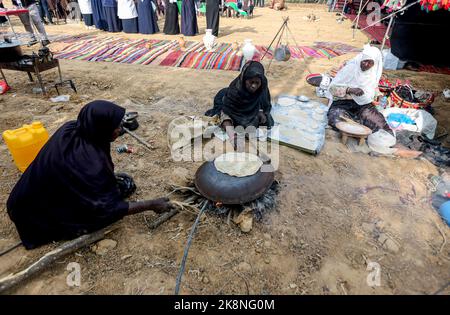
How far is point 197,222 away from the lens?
7.44 feet

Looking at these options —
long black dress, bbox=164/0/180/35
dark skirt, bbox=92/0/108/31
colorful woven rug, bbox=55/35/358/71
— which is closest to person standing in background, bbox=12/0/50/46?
colorful woven rug, bbox=55/35/358/71

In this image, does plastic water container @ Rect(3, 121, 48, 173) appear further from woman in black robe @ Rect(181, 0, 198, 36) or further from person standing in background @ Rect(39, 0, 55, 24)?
person standing in background @ Rect(39, 0, 55, 24)

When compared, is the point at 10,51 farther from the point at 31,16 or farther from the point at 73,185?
the point at 31,16

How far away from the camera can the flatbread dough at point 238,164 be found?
2.48m

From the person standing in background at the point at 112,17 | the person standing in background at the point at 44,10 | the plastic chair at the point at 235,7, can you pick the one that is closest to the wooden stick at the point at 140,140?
the person standing in background at the point at 112,17

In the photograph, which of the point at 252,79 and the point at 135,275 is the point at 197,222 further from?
the point at 252,79

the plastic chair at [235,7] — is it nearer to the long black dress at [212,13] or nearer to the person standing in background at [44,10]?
the long black dress at [212,13]

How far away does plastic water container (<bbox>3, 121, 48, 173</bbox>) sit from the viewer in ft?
9.12

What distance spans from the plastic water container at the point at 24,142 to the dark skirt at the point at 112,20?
884 centimetres

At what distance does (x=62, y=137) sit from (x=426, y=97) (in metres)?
5.23

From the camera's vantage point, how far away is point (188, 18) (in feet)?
30.3

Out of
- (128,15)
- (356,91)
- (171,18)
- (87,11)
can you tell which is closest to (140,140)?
(356,91)

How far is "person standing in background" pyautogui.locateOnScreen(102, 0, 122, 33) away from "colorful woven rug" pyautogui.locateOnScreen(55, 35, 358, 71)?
1.51 meters
